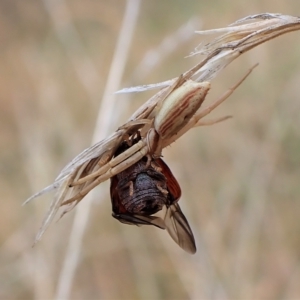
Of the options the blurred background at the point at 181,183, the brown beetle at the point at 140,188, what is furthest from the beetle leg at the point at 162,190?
the blurred background at the point at 181,183

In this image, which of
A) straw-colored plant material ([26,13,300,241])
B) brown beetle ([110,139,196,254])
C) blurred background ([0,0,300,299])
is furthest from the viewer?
blurred background ([0,0,300,299])

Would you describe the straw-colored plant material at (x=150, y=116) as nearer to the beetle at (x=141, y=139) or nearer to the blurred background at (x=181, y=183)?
the beetle at (x=141, y=139)

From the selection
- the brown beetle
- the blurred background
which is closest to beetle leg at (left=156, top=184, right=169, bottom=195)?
the brown beetle

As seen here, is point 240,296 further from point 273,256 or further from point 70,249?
point 70,249

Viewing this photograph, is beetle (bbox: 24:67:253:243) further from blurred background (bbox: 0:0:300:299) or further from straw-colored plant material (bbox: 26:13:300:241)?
→ blurred background (bbox: 0:0:300:299)

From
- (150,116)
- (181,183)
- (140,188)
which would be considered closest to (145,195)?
→ (140,188)

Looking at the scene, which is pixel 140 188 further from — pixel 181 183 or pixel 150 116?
pixel 181 183
